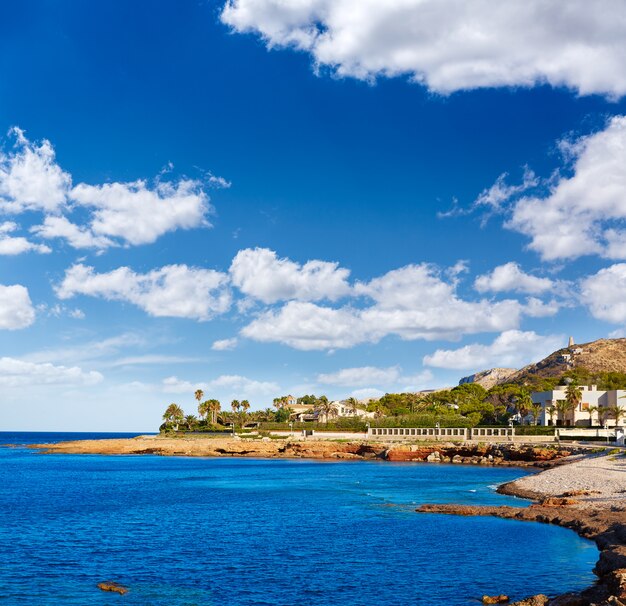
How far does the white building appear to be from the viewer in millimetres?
134375

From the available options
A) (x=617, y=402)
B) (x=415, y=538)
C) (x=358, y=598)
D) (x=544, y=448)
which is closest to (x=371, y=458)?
(x=544, y=448)

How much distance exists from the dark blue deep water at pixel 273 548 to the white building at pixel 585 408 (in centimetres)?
7519

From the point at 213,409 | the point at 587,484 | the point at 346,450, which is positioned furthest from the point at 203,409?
the point at 587,484

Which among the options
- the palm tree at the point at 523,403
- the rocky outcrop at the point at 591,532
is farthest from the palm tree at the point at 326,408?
the rocky outcrop at the point at 591,532

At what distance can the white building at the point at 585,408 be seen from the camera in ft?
441

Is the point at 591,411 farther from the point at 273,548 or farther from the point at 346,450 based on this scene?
the point at 273,548

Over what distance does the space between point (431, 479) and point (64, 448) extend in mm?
120433

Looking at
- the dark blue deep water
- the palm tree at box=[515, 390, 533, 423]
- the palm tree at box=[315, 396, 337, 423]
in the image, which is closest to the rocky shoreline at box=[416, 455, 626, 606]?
the dark blue deep water

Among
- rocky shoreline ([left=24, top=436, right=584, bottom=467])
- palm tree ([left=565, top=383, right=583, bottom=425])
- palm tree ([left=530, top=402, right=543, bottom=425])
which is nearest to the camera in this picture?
rocky shoreline ([left=24, top=436, right=584, bottom=467])

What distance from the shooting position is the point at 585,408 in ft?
461

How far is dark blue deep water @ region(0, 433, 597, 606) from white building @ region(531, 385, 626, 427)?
75.2 metres

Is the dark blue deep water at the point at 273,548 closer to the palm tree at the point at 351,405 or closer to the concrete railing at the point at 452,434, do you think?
the concrete railing at the point at 452,434

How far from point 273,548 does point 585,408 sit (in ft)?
393

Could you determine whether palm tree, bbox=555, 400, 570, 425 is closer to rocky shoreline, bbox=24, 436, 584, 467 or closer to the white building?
the white building
